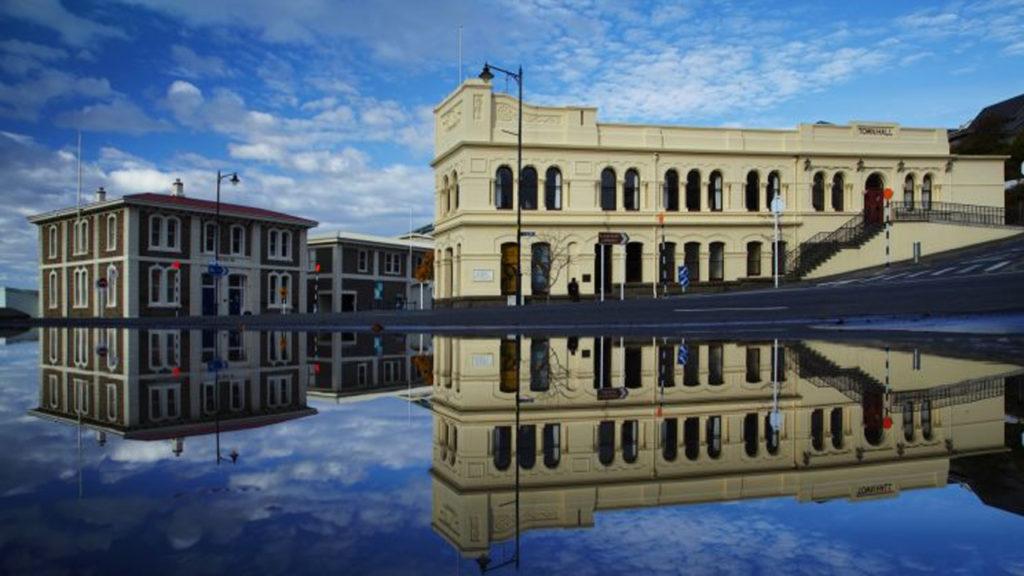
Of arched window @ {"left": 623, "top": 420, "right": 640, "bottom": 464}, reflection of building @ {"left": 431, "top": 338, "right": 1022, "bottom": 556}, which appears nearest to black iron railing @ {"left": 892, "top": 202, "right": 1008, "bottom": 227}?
reflection of building @ {"left": 431, "top": 338, "right": 1022, "bottom": 556}

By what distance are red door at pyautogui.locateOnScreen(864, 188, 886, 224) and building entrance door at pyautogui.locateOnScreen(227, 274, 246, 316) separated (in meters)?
45.1

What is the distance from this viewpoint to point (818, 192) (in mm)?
46688

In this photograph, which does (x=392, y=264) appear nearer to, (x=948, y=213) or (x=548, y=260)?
(x=548, y=260)

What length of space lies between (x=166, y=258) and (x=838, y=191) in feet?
154

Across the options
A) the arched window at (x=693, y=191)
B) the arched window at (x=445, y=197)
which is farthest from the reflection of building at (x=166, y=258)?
the arched window at (x=693, y=191)

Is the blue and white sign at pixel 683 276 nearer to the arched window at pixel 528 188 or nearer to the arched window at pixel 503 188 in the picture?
the arched window at pixel 528 188

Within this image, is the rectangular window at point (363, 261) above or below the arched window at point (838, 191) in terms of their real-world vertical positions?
below

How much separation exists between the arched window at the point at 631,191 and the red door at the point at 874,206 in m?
15.1

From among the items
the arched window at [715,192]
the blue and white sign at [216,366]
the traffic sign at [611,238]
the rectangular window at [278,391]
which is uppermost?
the arched window at [715,192]

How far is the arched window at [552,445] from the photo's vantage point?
241 centimetres

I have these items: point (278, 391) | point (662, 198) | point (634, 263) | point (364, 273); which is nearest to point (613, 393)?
point (278, 391)

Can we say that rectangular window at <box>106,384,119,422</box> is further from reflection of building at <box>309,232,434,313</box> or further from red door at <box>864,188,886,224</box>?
reflection of building at <box>309,232,434,313</box>

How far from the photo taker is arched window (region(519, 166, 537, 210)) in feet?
139

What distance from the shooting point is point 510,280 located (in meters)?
42.3
